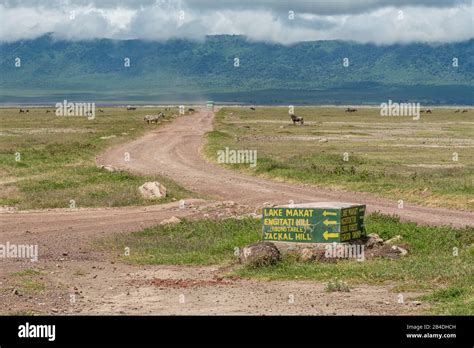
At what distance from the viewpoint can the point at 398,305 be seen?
58.1 feet

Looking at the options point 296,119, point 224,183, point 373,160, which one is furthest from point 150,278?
point 296,119

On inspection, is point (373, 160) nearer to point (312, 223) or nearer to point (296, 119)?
point (312, 223)

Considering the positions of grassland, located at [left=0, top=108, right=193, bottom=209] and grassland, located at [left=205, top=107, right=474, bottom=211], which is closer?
grassland, located at [left=0, top=108, right=193, bottom=209]

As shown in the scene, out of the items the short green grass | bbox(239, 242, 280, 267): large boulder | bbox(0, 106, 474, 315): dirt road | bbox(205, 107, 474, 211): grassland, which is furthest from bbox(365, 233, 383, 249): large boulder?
bbox(205, 107, 474, 211): grassland

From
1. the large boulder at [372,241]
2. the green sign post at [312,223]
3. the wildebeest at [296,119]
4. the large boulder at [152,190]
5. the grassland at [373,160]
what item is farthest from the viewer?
the wildebeest at [296,119]

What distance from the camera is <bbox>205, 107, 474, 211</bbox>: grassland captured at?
121 ft

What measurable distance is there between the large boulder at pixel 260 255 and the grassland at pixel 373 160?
41.3 ft

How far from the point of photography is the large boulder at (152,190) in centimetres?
3641

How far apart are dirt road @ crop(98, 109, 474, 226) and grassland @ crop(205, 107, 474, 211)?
1.14 m

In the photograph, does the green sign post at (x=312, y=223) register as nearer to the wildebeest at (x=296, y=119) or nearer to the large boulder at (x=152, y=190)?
the large boulder at (x=152, y=190)

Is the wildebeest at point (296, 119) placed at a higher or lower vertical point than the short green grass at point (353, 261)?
higher

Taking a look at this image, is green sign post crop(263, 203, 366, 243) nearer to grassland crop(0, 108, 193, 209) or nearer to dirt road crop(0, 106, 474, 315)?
dirt road crop(0, 106, 474, 315)

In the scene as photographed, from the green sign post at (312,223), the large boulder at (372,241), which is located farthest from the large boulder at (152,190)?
the large boulder at (372,241)
